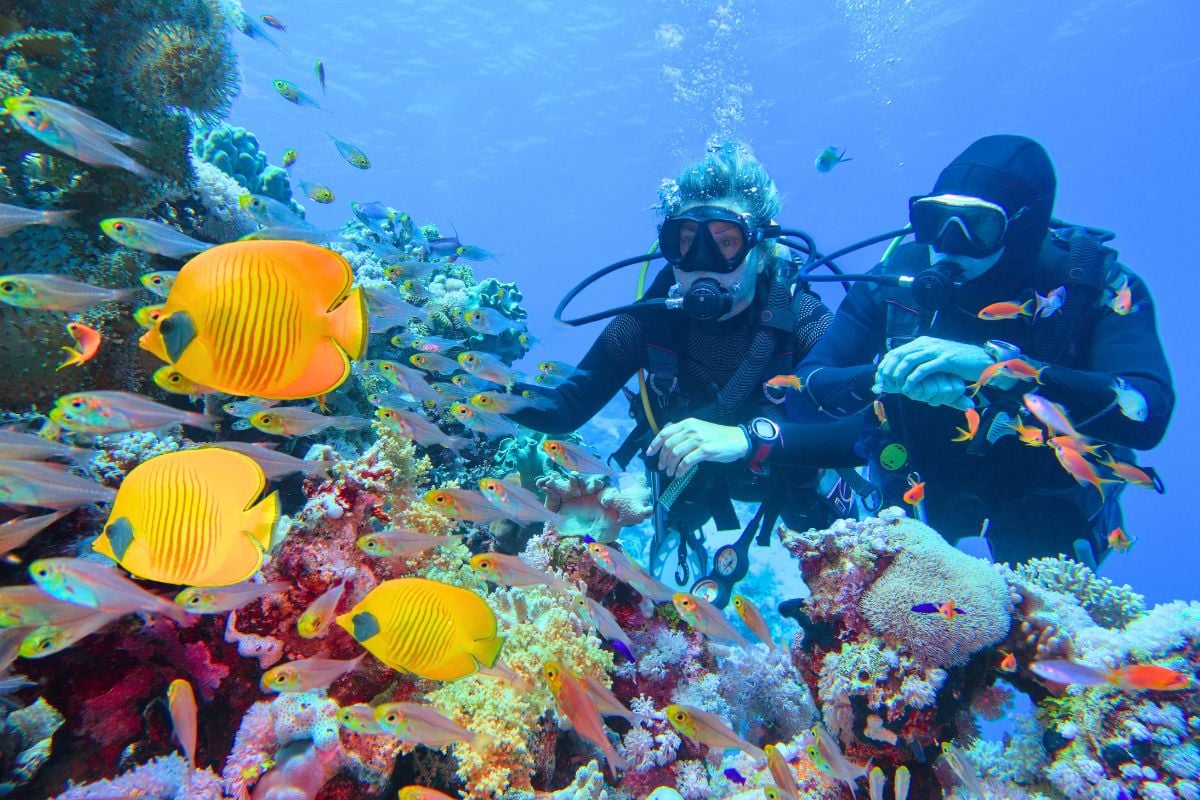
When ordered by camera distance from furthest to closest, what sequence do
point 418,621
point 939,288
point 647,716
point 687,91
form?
point 687,91
point 939,288
point 647,716
point 418,621

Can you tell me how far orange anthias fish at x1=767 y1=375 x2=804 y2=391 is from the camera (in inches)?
183

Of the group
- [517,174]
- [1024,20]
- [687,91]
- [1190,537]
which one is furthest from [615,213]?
[1190,537]

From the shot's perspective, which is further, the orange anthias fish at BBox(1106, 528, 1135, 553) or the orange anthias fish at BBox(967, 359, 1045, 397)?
the orange anthias fish at BBox(1106, 528, 1135, 553)

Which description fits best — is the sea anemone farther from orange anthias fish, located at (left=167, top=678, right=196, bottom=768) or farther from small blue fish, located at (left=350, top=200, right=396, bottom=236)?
orange anthias fish, located at (left=167, top=678, right=196, bottom=768)

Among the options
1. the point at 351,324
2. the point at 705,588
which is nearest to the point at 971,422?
the point at 705,588

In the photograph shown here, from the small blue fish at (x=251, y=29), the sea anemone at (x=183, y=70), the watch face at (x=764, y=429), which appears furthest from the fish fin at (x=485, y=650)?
the small blue fish at (x=251, y=29)

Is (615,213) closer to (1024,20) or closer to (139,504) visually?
(1024,20)

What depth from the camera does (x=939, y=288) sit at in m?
4.36

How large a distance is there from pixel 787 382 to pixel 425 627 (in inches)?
147

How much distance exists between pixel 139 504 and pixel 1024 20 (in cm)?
5077

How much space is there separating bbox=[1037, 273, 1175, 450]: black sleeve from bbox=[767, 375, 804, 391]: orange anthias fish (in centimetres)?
168

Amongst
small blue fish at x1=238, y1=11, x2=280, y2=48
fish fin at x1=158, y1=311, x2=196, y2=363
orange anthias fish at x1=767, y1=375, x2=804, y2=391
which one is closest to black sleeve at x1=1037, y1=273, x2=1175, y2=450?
orange anthias fish at x1=767, y1=375, x2=804, y2=391

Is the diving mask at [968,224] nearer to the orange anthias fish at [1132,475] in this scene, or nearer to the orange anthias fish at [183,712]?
the orange anthias fish at [1132,475]

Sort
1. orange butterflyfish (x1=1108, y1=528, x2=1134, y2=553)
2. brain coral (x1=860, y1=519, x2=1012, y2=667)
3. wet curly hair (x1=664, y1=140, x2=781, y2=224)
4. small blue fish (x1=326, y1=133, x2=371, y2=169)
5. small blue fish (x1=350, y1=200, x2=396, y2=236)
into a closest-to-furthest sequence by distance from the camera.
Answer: brain coral (x1=860, y1=519, x2=1012, y2=667) → orange butterflyfish (x1=1108, y1=528, x2=1134, y2=553) → wet curly hair (x1=664, y1=140, x2=781, y2=224) → small blue fish (x1=326, y1=133, x2=371, y2=169) → small blue fish (x1=350, y1=200, x2=396, y2=236)
